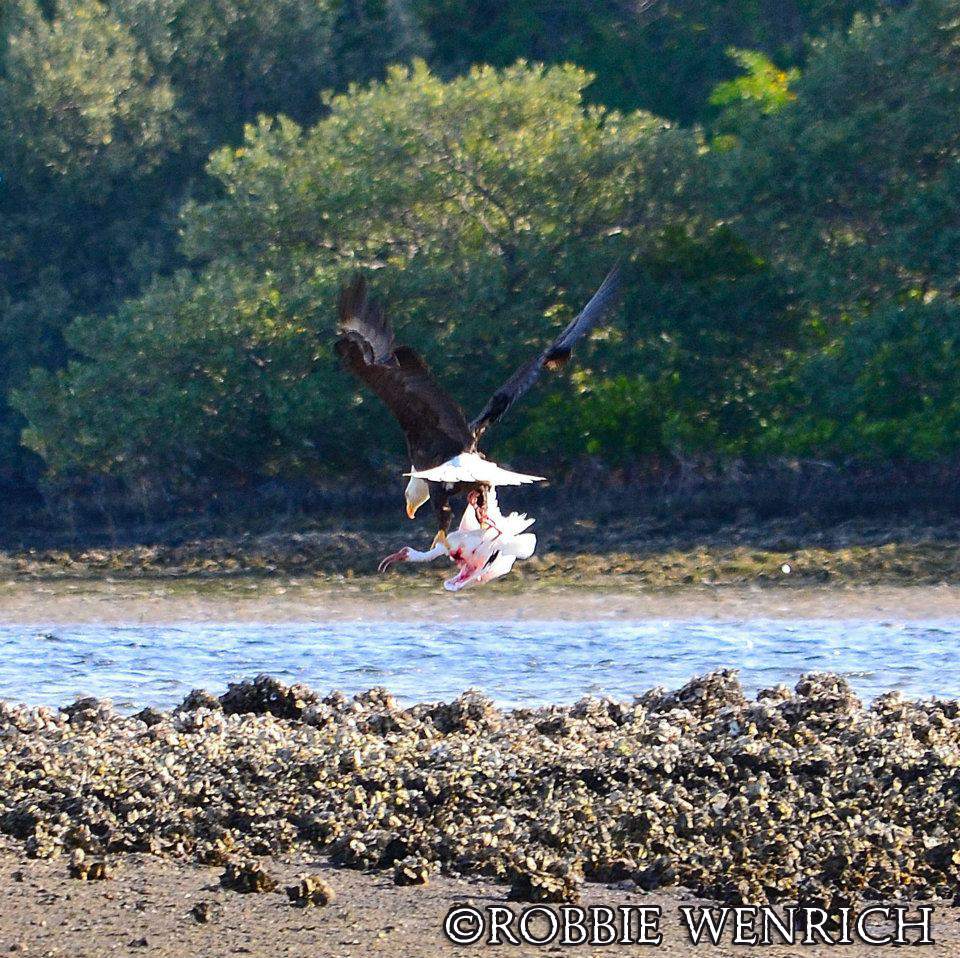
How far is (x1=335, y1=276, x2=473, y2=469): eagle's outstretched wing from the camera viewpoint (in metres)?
9.63

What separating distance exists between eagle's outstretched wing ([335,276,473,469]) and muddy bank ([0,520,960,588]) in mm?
13897

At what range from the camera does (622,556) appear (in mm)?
25219

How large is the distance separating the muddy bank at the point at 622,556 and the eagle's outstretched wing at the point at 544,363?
42.8 ft

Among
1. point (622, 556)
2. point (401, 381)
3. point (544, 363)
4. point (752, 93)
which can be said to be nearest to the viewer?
→ point (401, 381)

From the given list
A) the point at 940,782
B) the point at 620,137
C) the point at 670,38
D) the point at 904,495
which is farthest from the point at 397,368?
the point at 670,38

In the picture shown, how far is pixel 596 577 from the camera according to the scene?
79.9 feet

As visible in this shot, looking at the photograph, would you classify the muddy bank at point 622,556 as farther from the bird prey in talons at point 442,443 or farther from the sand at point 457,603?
the bird prey in talons at point 442,443

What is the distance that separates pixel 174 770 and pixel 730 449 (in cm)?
1744

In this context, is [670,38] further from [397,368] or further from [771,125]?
[397,368]

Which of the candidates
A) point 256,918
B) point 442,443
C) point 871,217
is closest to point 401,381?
point 442,443

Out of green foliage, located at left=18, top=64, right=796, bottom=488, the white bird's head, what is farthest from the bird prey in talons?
green foliage, located at left=18, top=64, right=796, bottom=488

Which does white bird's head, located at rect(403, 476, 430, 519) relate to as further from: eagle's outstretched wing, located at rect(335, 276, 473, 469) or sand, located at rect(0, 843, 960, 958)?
sand, located at rect(0, 843, 960, 958)

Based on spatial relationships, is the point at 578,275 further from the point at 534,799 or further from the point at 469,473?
the point at 469,473

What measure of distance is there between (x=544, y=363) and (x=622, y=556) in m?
15.1
